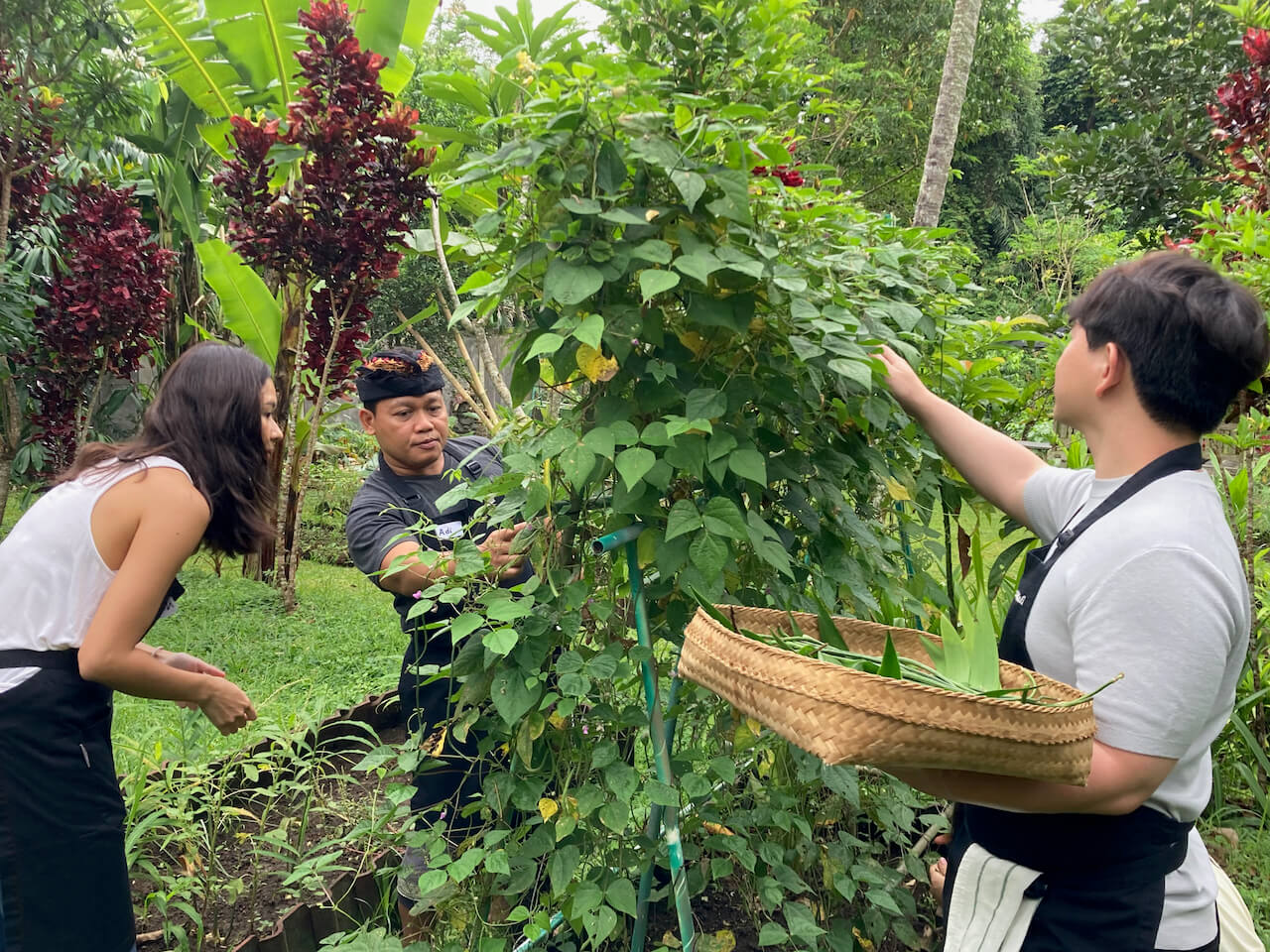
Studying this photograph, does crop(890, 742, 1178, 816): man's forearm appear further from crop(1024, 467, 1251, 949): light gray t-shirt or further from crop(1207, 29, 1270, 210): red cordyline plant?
crop(1207, 29, 1270, 210): red cordyline plant

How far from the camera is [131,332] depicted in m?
5.83

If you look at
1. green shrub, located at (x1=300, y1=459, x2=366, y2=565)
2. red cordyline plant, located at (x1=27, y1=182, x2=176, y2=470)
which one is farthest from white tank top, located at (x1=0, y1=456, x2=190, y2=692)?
green shrub, located at (x1=300, y1=459, x2=366, y2=565)

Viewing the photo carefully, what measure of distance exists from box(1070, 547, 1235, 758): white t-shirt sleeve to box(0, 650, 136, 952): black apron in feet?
6.15

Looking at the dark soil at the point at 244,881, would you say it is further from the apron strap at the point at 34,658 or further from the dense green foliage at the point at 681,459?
the apron strap at the point at 34,658

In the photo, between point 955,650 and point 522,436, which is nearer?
point 955,650

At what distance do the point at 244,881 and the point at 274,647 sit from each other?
105 inches

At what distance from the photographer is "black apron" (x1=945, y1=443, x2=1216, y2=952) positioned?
4.03 feet

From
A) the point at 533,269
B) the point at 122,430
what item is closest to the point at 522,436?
the point at 533,269

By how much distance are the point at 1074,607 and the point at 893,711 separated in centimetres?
44

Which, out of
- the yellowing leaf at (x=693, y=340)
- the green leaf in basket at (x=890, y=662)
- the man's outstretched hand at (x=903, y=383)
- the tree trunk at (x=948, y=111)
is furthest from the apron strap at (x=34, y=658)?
the tree trunk at (x=948, y=111)

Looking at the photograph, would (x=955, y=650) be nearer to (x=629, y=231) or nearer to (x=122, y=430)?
(x=629, y=231)

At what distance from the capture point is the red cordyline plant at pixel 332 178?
15.5 feet

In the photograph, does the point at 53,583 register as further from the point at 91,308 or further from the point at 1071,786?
the point at 91,308

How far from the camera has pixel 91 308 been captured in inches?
216
